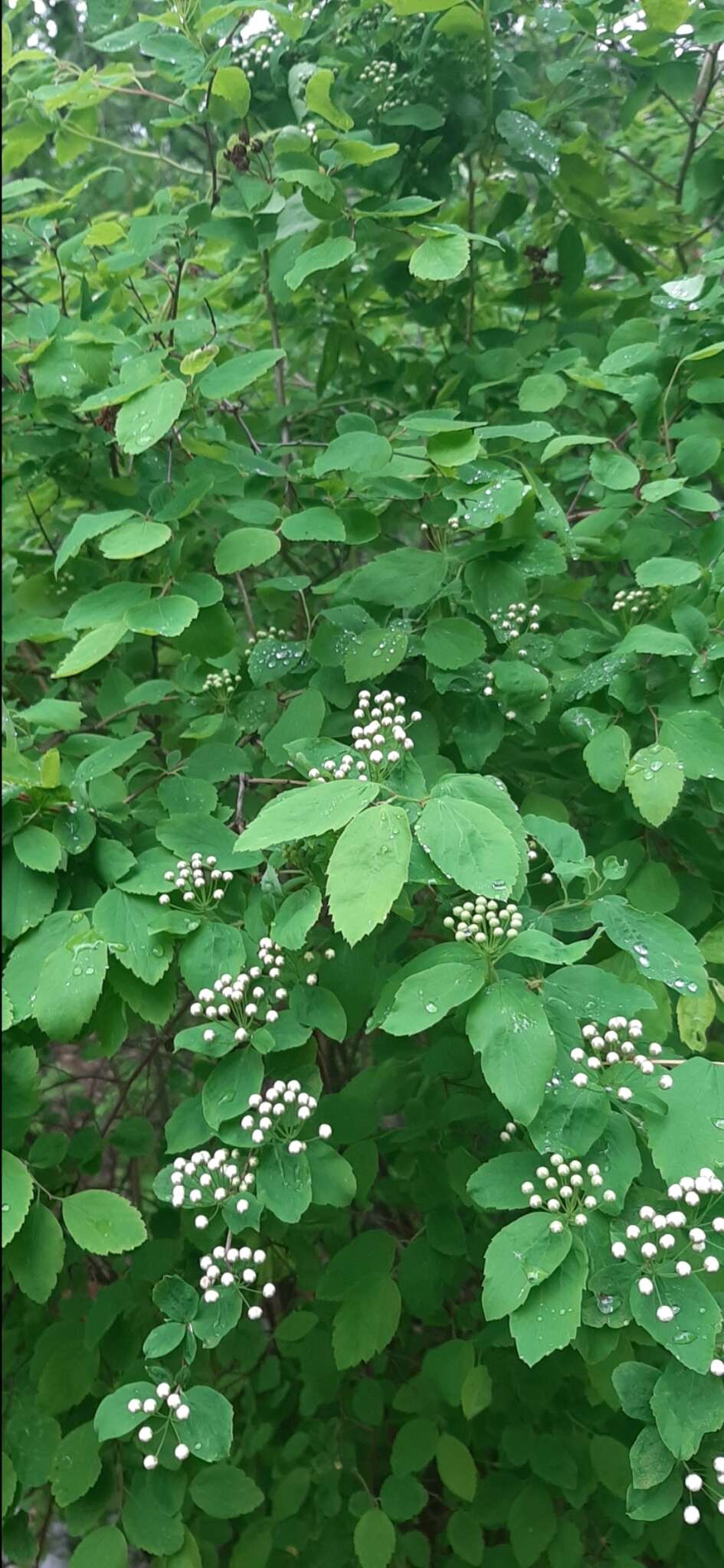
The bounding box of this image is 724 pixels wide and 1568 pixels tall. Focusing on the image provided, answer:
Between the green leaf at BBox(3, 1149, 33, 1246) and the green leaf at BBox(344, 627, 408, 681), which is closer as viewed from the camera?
the green leaf at BBox(3, 1149, 33, 1246)

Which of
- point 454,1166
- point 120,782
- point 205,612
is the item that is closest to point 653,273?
point 205,612

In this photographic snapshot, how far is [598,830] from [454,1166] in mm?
744

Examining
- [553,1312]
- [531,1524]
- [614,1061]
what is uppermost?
[614,1061]

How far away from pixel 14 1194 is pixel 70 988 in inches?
10.3

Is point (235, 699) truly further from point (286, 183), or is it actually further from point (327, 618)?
point (286, 183)

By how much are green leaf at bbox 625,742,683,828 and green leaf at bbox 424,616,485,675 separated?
348 millimetres

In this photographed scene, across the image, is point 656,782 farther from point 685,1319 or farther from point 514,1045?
point 685,1319

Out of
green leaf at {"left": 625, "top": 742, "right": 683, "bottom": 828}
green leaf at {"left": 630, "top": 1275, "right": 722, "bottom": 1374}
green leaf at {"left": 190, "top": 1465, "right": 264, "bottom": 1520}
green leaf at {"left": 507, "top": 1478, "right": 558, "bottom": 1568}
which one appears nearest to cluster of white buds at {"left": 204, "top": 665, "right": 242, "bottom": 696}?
green leaf at {"left": 625, "top": 742, "right": 683, "bottom": 828}

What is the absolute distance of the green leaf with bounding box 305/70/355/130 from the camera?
1.72 m

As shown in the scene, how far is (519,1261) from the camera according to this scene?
1092 mm

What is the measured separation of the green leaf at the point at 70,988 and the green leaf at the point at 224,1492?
3.38 feet

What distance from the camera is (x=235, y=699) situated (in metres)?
2.07

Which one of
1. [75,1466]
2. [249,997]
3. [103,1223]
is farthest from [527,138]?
[75,1466]

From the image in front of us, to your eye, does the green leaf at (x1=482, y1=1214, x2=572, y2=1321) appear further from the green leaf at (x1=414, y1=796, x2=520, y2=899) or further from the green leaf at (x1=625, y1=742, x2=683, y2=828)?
the green leaf at (x1=625, y1=742, x2=683, y2=828)
